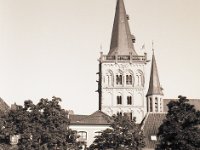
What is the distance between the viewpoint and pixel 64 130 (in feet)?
177

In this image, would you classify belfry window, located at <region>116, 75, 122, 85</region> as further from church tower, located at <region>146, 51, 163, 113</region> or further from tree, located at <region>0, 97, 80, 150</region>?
tree, located at <region>0, 97, 80, 150</region>

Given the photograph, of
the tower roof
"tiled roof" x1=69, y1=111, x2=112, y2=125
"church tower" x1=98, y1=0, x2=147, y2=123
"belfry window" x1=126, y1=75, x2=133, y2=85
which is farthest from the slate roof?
"belfry window" x1=126, y1=75, x2=133, y2=85

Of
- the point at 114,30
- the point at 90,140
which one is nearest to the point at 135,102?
the point at 114,30

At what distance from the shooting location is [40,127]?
177 feet

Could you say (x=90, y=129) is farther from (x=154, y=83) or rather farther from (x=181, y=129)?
(x=181, y=129)

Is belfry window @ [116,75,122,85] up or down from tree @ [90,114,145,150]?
up

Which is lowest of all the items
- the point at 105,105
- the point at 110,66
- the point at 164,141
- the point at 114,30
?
the point at 164,141

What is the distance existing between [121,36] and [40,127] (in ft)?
246

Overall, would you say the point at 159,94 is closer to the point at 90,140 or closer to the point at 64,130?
the point at 90,140

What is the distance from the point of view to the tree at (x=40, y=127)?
53.2m

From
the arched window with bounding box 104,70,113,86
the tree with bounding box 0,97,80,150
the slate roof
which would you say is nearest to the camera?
the tree with bounding box 0,97,80,150

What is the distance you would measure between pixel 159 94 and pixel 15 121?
231ft

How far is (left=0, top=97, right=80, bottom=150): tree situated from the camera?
53250mm

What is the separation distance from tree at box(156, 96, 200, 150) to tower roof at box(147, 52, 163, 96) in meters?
67.9
